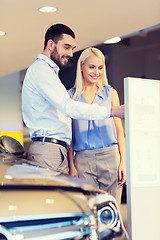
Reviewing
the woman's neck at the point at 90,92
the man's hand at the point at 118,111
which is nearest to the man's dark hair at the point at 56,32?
the woman's neck at the point at 90,92

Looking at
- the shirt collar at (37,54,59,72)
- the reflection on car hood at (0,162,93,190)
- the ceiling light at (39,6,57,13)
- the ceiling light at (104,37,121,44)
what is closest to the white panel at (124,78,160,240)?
the reflection on car hood at (0,162,93,190)

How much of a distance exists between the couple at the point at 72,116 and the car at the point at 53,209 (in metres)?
0.55

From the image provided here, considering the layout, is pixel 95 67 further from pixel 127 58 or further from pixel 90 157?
pixel 127 58

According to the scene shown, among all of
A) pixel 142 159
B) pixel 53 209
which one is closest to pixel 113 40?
pixel 142 159

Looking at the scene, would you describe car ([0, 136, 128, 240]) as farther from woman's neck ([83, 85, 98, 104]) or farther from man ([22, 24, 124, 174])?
woman's neck ([83, 85, 98, 104])

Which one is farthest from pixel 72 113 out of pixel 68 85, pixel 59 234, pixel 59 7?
pixel 68 85

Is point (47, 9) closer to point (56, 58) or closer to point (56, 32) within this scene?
point (56, 32)

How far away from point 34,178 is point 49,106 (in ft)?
2.60

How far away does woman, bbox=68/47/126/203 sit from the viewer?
2.78m

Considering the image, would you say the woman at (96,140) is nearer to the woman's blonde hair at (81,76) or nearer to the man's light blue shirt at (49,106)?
the woman's blonde hair at (81,76)

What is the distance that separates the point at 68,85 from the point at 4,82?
9.25ft

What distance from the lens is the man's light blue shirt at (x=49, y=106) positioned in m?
2.37

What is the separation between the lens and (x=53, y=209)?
163 cm

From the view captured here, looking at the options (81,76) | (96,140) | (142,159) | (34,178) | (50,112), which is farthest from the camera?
(81,76)
